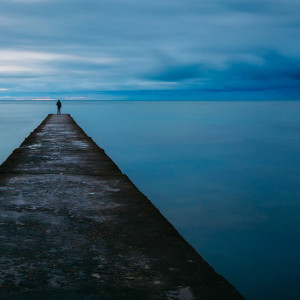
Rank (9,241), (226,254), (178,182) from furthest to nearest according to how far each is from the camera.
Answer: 1. (178,182)
2. (226,254)
3. (9,241)

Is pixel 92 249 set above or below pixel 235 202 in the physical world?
above

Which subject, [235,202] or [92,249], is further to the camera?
[235,202]

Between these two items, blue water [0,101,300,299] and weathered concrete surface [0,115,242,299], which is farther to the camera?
blue water [0,101,300,299]

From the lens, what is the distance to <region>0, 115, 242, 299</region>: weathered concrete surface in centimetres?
244

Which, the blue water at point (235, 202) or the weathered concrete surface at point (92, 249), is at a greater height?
the weathered concrete surface at point (92, 249)

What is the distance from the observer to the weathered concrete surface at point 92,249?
7.99 ft

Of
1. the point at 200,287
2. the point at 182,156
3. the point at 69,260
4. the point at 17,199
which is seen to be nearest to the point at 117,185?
the point at 17,199

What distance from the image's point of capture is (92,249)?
10.0ft

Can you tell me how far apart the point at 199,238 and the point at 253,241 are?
77cm

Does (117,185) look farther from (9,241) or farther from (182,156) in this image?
(182,156)

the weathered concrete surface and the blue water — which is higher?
the weathered concrete surface

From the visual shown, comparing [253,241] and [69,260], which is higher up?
[69,260]

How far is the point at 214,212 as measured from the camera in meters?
7.15

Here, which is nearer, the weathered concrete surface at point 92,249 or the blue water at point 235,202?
the weathered concrete surface at point 92,249
